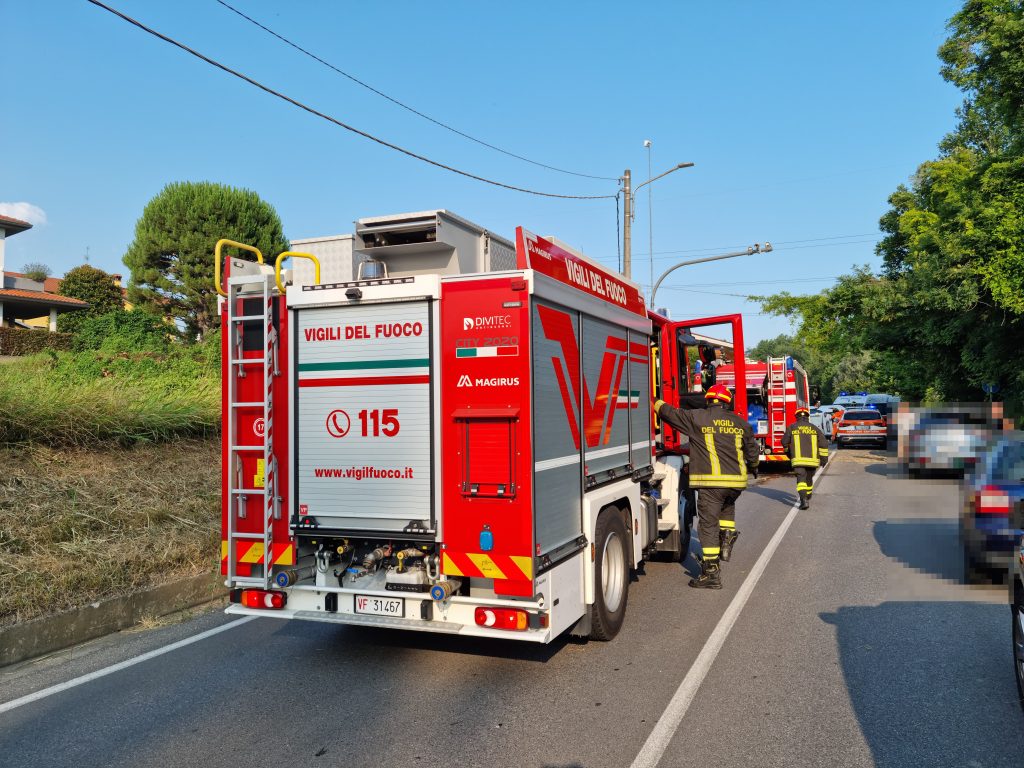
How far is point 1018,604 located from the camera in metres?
4.28

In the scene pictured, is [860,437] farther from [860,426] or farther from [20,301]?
[20,301]

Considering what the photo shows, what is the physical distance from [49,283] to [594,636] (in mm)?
57353

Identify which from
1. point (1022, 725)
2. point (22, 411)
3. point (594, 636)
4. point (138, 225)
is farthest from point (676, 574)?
point (138, 225)

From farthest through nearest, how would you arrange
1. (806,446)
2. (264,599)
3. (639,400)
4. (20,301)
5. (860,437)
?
1. (20,301)
2. (860,437)
3. (806,446)
4. (639,400)
5. (264,599)

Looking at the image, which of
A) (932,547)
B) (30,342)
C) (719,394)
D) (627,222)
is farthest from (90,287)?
(932,547)

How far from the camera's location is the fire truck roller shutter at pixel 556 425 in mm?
4676

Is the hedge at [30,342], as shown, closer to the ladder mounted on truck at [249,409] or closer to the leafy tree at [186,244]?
the leafy tree at [186,244]

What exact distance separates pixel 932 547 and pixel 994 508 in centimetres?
116

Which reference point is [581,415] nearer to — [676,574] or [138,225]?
[676,574]

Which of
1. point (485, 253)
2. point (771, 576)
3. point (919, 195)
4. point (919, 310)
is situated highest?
point (919, 195)

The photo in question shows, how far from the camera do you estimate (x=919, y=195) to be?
32.1 metres

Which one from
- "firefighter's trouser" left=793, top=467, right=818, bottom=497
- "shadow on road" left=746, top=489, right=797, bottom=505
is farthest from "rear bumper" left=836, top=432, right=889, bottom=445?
"firefighter's trouser" left=793, top=467, right=818, bottom=497

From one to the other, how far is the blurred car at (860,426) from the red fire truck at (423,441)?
85.3ft

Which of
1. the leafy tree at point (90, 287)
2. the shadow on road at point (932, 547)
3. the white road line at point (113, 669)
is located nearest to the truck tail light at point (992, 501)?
the shadow on road at point (932, 547)
